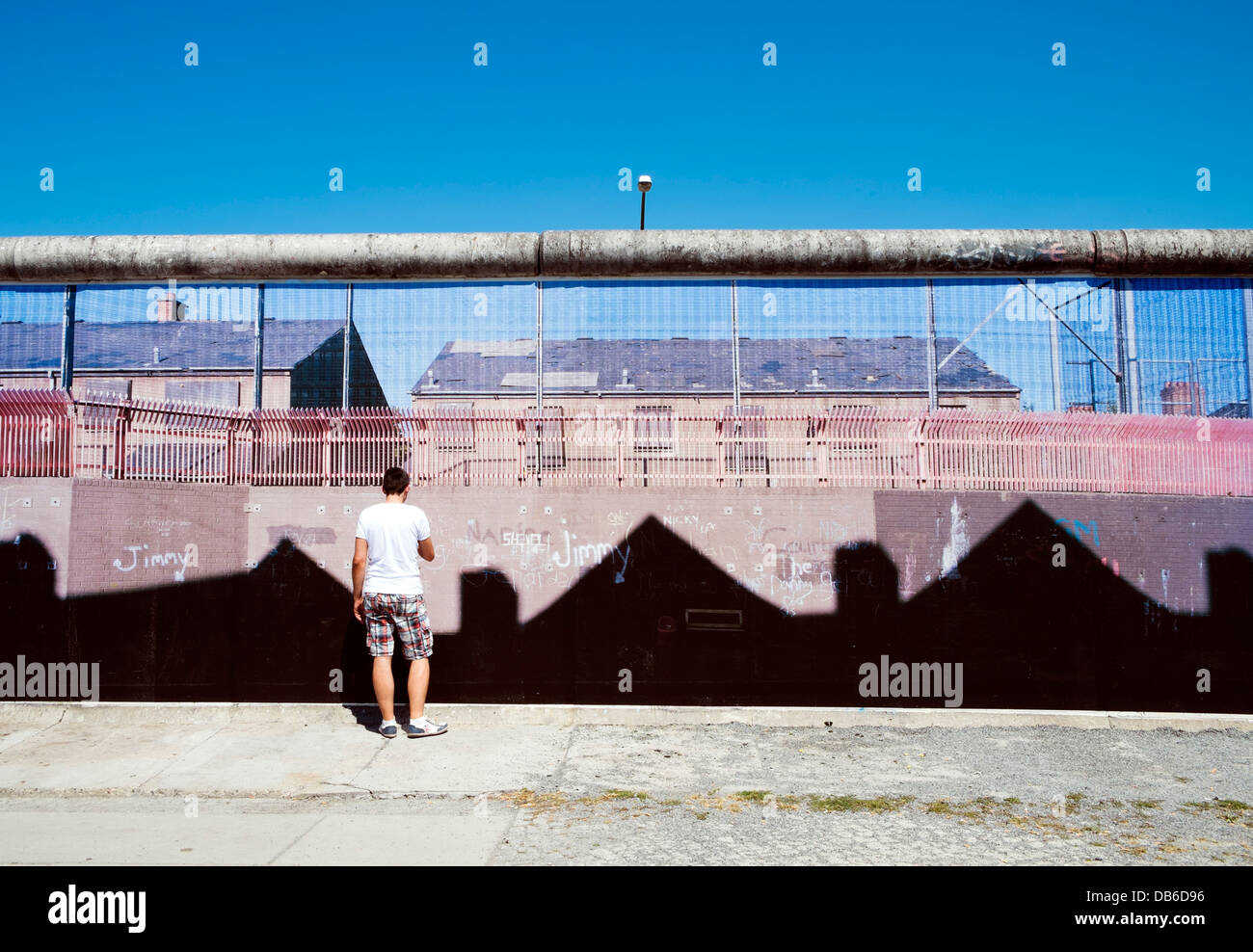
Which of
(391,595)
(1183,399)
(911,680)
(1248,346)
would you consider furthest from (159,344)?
(1248,346)

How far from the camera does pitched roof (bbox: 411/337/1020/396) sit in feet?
25.3

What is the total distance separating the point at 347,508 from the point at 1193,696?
7388 mm

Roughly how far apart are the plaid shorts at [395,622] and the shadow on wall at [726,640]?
3.24 feet

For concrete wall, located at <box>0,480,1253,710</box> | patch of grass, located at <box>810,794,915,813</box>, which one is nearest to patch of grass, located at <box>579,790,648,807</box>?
patch of grass, located at <box>810,794,915,813</box>

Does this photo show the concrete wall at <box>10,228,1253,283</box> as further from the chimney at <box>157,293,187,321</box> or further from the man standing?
the man standing

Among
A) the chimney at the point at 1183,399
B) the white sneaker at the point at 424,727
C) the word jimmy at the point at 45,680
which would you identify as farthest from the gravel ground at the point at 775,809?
the chimney at the point at 1183,399

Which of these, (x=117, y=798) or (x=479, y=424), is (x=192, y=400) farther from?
(x=117, y=798)

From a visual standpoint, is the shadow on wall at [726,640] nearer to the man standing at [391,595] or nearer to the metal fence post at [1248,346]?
the man standing at [391,595]

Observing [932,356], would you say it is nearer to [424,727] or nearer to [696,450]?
[696,450]

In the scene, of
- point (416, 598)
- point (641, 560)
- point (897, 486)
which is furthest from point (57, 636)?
point (897, 486)

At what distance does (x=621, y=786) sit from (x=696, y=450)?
3106 millimetres

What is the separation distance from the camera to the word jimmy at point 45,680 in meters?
6.54

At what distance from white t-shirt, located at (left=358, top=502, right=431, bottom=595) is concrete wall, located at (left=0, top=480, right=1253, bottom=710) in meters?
1.16

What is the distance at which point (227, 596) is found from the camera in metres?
6.93
